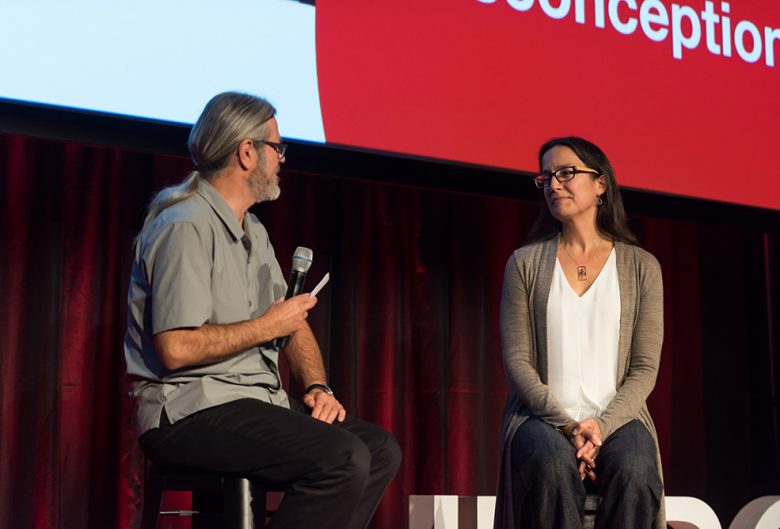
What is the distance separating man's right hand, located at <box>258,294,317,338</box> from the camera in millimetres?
2049

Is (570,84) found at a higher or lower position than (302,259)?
higher

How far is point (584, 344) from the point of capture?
8.48ft

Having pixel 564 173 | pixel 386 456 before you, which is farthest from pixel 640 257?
pixel 386 456

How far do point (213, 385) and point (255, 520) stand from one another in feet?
0.94

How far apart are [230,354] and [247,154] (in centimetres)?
50

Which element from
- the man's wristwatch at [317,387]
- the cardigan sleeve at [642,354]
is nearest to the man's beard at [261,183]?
the man's wristwatch at [317,387]

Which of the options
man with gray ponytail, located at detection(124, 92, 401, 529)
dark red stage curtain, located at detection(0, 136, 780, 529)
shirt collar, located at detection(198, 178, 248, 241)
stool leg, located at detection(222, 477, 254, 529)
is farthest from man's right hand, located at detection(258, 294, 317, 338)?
dark red stage curtain, located at detection(0, 136, 780, 529)

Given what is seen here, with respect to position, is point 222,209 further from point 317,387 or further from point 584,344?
point 584,344

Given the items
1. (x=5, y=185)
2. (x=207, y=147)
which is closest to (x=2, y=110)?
(x=5, y=185)

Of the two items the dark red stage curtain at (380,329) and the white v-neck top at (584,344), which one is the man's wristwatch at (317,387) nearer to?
the white v-neck top at (584,344)

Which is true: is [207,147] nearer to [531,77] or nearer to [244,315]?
[244,315]

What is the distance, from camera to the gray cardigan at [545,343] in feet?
8.07

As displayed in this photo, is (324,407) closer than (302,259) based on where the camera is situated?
No

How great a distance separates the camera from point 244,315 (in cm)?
214
